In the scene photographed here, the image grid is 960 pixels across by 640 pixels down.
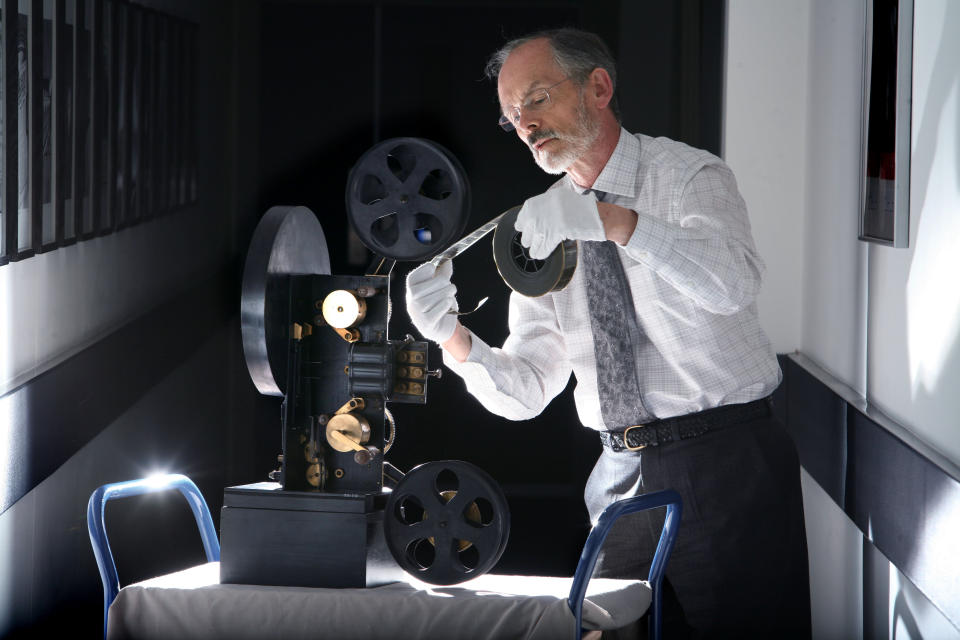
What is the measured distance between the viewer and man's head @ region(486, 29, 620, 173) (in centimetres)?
213

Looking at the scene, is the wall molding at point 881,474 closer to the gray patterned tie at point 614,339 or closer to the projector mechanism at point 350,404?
the gray patterned tie at point 614,339

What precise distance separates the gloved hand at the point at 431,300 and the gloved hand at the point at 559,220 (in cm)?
27

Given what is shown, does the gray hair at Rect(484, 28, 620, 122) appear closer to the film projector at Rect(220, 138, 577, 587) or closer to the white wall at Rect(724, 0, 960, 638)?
the film projector at Rect(220, 138, 577, 587)

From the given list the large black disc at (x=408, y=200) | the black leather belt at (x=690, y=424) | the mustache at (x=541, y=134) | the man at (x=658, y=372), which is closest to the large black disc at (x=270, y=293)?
the large black disc at (x=408, y=200)

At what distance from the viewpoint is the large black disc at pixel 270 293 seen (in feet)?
5.79

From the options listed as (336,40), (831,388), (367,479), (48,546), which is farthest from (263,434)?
Answer: (831,388)

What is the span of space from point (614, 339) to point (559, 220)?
0.46 metres

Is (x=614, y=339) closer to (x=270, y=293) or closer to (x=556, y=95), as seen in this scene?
(x=556, y=95)

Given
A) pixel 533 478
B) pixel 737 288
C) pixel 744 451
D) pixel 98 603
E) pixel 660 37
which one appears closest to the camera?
pixel 737 288

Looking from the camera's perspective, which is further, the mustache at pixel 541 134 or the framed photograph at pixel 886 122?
the mustache at pixel 541 134

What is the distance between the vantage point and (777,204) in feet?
9.84

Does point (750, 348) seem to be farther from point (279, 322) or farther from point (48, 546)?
point (48, 546)

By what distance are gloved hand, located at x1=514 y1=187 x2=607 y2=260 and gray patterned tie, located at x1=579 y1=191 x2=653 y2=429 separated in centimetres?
37

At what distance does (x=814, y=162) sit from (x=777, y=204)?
0.17 metres
